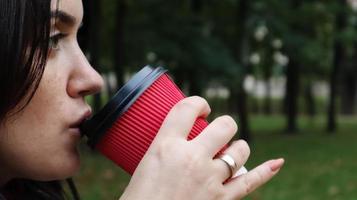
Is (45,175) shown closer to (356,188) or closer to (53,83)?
(53,83)

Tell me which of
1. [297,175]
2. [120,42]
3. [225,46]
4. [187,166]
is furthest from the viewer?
[225,46]

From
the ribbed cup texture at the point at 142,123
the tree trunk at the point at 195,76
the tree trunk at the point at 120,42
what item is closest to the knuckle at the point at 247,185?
the ribbed cup texture at the point at 142,123

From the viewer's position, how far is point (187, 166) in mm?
1120

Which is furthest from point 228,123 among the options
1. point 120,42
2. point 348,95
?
point 348,95

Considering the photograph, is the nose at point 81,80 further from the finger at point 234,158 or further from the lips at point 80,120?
the finger at point 234,158

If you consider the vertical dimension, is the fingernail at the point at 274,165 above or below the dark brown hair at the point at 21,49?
below

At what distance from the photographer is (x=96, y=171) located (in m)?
10.1

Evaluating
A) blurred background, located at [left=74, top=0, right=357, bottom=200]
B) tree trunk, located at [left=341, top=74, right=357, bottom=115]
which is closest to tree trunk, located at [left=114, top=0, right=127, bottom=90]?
blurred background, located at [left=74, top=0, right=357, bottom=200]

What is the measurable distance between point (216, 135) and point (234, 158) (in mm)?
63

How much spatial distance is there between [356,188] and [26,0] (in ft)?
24.0

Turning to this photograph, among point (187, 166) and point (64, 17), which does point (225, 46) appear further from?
point (187, 166)

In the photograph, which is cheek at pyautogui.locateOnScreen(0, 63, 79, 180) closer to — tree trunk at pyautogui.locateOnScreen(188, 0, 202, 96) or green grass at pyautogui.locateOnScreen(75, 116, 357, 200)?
green grass at pyautogui.locateOnScreen(75, 116, 357, 200)

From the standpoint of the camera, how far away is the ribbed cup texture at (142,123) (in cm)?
122

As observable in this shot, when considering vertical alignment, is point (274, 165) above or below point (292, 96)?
above
